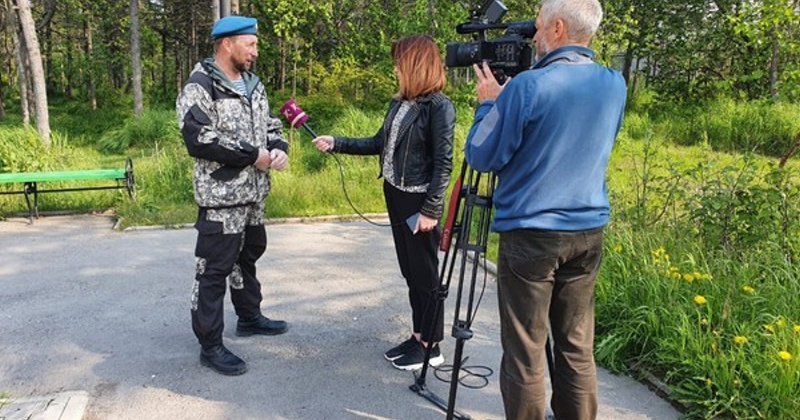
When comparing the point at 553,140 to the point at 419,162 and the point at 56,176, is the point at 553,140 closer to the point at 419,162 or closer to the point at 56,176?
the point at 419,162

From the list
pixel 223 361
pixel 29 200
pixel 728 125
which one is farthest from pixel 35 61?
pixel 728 125

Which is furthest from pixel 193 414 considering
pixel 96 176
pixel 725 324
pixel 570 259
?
pixel 96 176

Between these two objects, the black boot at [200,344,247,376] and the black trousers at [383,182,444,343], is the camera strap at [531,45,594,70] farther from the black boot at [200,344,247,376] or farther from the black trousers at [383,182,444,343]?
the black boot at [200,344,247,376]

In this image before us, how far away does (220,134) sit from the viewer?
10.7ft

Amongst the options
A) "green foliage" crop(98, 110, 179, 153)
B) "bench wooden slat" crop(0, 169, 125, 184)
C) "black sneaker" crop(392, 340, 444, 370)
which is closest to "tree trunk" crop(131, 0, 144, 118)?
"green foliage" crop(98, 110, 179, 153)

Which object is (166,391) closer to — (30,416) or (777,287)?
(30,416)

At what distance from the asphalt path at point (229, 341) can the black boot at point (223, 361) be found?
4cm

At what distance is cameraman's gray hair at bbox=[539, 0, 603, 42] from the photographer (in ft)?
6.83

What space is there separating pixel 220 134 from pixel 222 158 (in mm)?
137

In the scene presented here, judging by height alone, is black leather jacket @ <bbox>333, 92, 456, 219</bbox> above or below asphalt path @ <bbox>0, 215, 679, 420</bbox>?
above

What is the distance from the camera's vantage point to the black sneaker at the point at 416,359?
141 inches

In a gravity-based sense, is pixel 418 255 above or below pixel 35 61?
below

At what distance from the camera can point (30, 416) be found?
9.71 feet

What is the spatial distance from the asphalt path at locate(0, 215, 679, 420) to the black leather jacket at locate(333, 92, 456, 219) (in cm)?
103
